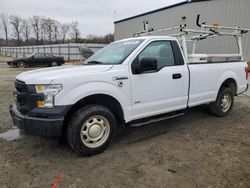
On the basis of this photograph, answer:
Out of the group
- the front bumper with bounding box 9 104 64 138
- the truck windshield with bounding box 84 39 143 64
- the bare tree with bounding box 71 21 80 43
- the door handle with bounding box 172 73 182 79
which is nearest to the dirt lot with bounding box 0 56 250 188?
the front bumper with bounding box 9 104 64 138

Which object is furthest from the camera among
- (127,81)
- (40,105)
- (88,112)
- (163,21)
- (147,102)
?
(163,21)

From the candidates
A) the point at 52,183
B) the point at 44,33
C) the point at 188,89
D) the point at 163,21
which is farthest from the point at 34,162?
the point at 44,33

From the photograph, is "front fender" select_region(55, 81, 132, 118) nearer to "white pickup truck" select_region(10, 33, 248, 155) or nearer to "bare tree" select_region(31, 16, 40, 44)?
"white pickup truck" select_region(10, 33, 248, 155)

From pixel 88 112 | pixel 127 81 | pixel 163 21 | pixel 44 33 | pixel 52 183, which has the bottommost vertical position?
pixel 52 183

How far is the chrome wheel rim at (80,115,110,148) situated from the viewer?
11.4 feet

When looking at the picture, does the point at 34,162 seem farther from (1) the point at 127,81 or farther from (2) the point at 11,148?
(1) the point at 127,81

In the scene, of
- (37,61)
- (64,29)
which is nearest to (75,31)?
(64,29)

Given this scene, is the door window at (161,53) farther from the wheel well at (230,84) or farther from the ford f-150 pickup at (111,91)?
the wheel well at (230,84)

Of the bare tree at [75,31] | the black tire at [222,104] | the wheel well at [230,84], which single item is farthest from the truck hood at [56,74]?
the bare tree at [75,31]

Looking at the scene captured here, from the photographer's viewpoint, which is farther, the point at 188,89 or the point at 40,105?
the point at 188,89

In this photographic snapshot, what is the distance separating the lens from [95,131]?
3.54m

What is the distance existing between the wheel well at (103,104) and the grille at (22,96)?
0.62 m

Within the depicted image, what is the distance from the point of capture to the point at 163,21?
2383 centimetres

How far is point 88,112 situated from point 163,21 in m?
22.5
